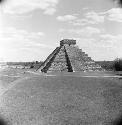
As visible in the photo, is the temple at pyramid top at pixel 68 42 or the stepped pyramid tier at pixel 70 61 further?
the temple at pyramid top at pixel 68 42

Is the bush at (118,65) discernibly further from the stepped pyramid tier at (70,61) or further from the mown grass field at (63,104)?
the mown grass field at (63,104)

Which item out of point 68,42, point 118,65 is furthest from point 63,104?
point 68,42

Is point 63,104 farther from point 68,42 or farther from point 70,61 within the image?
point 68,42

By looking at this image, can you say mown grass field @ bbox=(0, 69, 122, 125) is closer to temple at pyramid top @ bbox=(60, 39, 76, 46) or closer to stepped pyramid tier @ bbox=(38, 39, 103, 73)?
stepped pyramid tier @ bbox=(38, 39, 103, 73)

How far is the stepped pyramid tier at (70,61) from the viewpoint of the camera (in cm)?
4700

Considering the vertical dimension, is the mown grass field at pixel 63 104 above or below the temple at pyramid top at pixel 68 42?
below

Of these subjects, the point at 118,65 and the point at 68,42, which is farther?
the point at 68,42

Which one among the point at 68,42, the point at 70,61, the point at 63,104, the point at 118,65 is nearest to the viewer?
the point at 63,104

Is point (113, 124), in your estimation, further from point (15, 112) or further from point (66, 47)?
point (66, 47)

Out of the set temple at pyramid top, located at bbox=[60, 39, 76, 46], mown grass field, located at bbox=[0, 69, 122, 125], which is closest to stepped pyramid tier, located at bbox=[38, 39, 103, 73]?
temple at pyramid top, located at bbox=[60, 39, 76, 46]

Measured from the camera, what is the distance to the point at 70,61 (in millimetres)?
49281

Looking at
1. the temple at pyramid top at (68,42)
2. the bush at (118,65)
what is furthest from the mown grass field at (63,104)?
the temple at pyramid top at (68,42)

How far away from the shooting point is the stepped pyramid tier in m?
47.0


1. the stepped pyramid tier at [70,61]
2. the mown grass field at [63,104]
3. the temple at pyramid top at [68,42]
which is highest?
the temple at pyramid top at [68,42]
